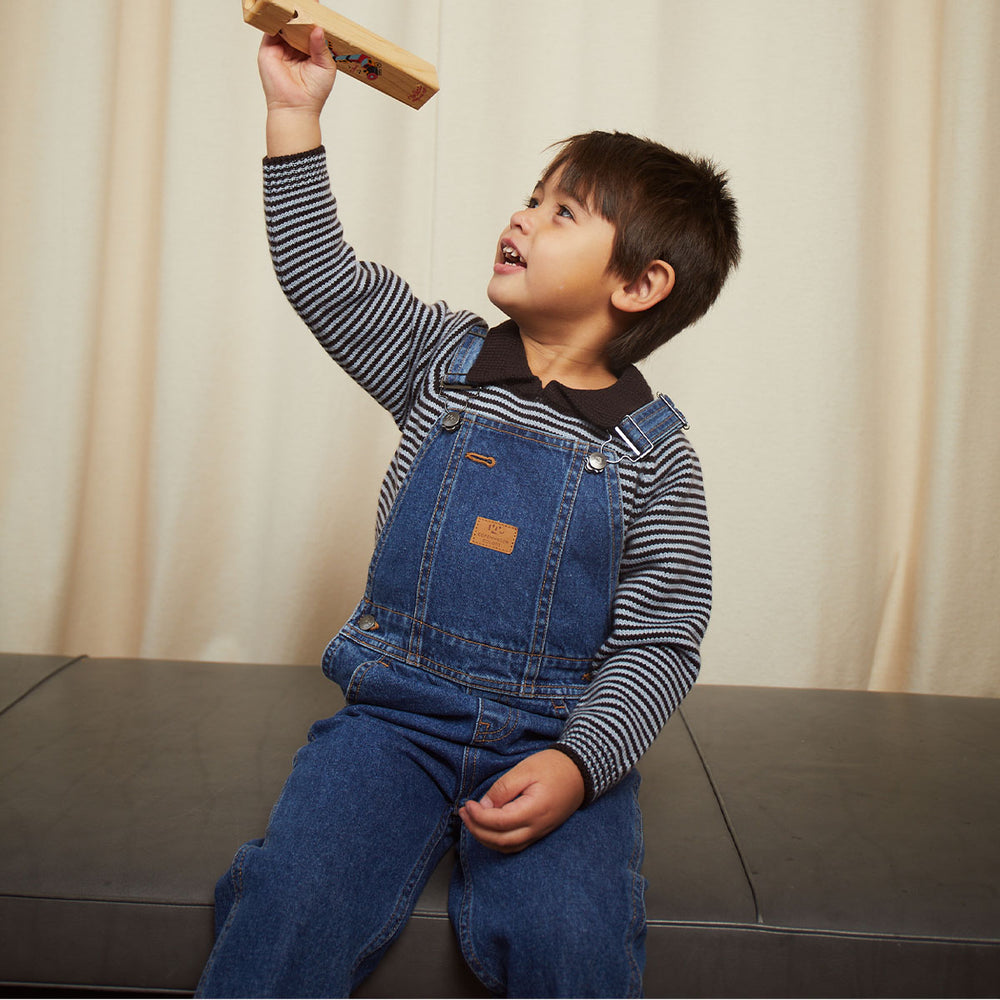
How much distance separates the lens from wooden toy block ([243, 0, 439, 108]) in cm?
84

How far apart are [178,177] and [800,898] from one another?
133cm

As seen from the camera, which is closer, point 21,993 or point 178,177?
point 21,993

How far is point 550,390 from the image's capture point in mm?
948

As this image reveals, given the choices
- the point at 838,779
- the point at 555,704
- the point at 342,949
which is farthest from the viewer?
the point at 838,779

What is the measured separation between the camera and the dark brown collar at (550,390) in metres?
0.94

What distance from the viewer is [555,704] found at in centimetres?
91

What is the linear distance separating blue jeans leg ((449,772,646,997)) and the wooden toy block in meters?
0.62

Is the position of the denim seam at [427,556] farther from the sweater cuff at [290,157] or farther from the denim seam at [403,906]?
the sweater cuff at [290,157]

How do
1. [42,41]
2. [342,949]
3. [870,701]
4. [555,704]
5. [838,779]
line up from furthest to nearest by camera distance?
[42,41]
[870,701]
[838,779]
[555,704]
[342,949]

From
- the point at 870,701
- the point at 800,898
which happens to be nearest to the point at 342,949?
the point at 800,898

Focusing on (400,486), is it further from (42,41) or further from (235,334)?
(42,41)

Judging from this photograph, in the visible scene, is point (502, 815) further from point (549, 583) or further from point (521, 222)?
point (521, 222)

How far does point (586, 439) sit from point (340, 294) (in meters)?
0.25

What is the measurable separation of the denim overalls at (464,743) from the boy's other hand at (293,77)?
259mm
